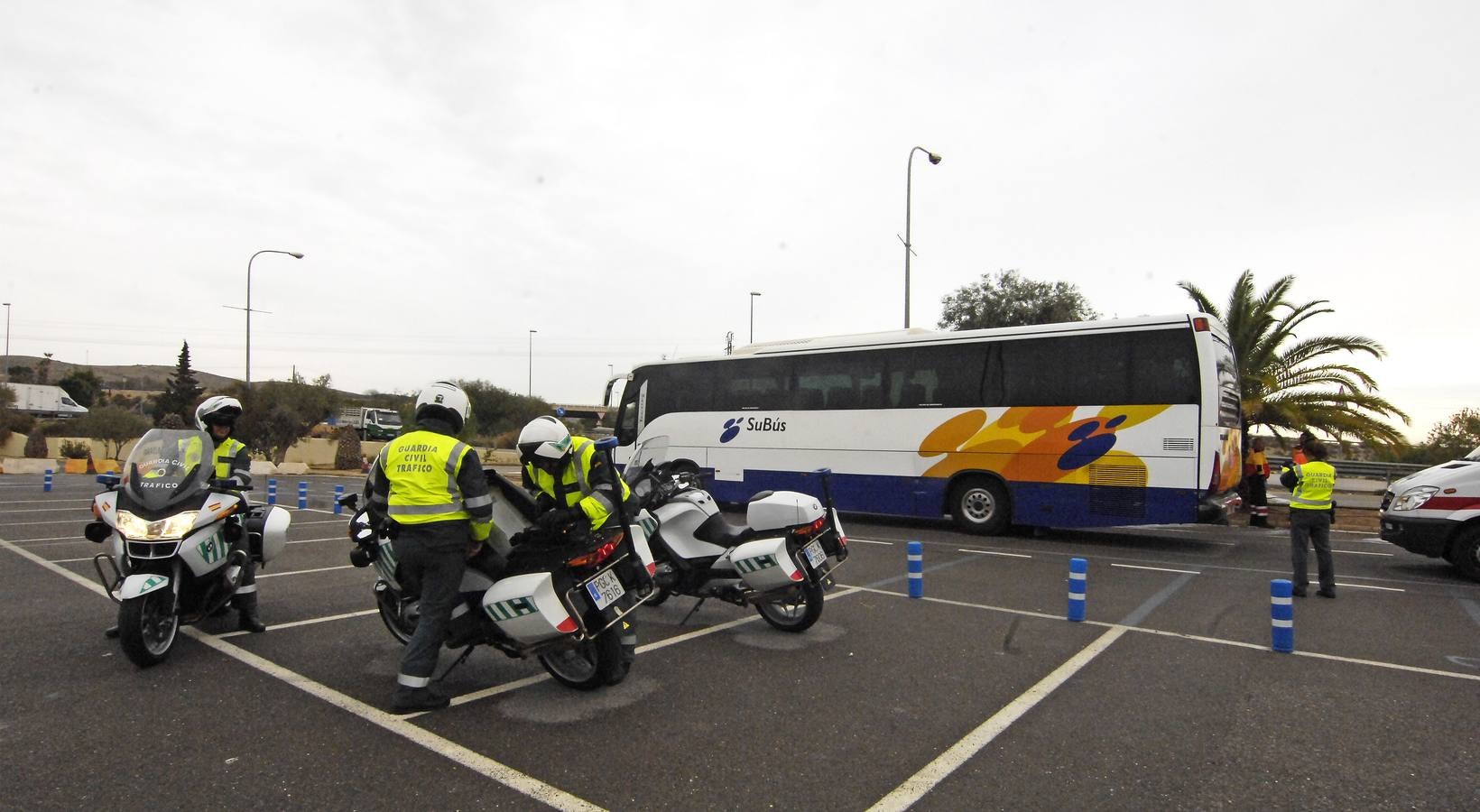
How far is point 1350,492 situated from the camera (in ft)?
71.6

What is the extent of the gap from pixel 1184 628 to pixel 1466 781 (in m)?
2.96

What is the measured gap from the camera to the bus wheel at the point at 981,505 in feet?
42.1

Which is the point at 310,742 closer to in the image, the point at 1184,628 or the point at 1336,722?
the point at 1336,722

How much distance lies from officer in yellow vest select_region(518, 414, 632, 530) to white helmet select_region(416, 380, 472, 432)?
36cm

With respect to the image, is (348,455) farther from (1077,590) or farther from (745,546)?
(1077,590)

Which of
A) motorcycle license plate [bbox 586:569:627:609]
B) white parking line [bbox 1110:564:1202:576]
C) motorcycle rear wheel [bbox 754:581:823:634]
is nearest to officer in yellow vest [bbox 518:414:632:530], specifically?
motorcycle license plate [bbox 586:569:627:609]

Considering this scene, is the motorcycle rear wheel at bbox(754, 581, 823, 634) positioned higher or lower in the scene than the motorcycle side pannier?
lower

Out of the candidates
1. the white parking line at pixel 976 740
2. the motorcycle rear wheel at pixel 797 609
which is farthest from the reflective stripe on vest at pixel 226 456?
the white parking line at pixel 976 740

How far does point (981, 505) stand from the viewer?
13070 mm

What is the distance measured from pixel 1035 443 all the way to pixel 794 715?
9.05 metres

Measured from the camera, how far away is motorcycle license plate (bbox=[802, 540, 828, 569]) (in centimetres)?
600

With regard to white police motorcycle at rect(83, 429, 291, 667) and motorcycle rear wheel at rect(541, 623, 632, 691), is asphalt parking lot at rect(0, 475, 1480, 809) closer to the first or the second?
motorcycle rear wheel at rect(541, 623, 632, 691)

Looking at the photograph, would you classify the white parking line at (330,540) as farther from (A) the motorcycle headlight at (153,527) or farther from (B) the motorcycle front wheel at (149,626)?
(A) the motorcycle headlight at (153,527)

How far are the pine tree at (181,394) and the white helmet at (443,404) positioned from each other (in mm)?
37153
